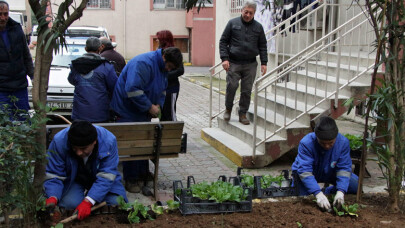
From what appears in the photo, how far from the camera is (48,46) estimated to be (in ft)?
10.8

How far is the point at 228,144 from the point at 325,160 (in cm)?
300

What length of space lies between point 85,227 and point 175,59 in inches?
86.6

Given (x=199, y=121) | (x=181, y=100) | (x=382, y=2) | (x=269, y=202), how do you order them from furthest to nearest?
1. (x=181, y=100)
2. (x=199, y=121)
3. (x=269, y=202)
4. (x=382, y=2)

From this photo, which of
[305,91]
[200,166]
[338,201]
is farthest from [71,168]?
[305,91]

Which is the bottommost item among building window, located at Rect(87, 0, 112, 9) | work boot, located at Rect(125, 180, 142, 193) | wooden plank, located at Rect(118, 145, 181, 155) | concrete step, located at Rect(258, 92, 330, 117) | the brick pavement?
the brick pavement

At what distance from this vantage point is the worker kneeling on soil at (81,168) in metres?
3.99

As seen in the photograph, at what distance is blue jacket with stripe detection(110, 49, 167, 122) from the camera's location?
547 cm

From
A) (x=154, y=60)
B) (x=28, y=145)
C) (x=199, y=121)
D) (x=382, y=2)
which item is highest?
(x=382, y=2)

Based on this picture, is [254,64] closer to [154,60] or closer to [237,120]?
[237,120]

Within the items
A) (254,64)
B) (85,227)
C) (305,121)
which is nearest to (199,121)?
(254,64)

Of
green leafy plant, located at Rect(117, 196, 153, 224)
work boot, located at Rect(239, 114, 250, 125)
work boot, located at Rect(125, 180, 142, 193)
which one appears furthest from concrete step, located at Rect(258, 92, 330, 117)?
green leafy plant, located at Rect(117, 196, 153, 224)

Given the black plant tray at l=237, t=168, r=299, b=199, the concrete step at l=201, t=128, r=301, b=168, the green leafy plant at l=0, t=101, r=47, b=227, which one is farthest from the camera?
the concrete step at l=201, t=128, r=301, b=168

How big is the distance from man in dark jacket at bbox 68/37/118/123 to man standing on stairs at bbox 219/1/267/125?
7.50 feet

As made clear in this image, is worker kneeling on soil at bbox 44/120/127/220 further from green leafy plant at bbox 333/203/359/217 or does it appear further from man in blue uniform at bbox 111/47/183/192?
green leafy plant at bbox 333/203/359/217
